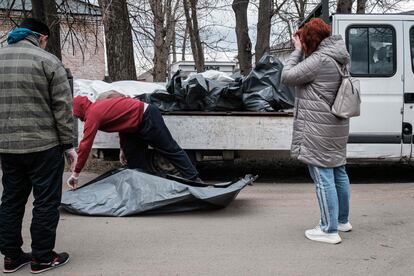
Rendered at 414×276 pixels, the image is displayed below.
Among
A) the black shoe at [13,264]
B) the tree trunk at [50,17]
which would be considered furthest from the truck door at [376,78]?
the tree trunk at [50,17]

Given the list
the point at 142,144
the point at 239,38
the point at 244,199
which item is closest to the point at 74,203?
the point at 142,144

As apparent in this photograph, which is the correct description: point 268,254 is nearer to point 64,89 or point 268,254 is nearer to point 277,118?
point 64,89

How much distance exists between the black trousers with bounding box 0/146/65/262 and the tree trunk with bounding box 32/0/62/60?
8.21 m

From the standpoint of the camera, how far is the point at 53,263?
12.9 feet

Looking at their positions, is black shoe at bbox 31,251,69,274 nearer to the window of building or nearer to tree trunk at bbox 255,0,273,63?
the window of building

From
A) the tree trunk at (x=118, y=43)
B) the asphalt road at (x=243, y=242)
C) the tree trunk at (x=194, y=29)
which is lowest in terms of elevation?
the asphalt road at (x=243, y=242)

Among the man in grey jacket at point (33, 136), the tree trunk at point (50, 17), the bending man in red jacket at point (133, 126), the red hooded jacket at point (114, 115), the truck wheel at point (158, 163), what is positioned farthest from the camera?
the tree trunk at point (50, 17)

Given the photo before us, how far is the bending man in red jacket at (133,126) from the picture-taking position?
19.5ft

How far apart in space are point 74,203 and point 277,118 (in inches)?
116

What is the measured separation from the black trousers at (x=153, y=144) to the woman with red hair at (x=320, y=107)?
7.05 feet

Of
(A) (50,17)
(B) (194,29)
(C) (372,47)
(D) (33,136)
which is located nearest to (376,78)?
(C) (372,47)

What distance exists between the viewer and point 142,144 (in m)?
6.43

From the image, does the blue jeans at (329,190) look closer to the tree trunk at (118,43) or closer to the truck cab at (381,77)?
the truck cab at (381,77)

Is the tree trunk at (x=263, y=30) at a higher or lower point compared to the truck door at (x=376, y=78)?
higher
